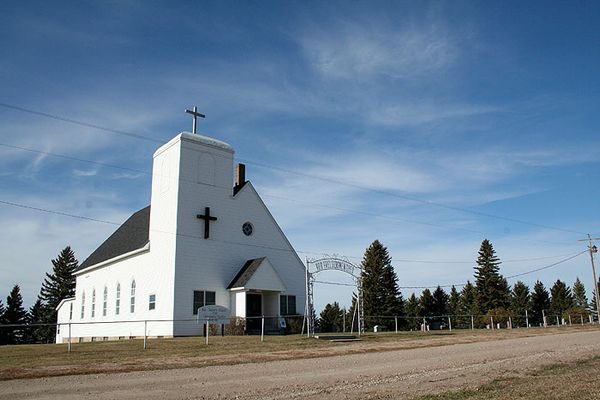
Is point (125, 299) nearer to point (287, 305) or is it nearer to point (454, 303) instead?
point (287, 305)

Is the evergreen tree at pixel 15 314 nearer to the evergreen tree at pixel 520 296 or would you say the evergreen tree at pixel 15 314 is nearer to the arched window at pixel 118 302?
the arched window at pixel 118 302

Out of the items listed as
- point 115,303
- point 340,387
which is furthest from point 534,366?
point 115,303

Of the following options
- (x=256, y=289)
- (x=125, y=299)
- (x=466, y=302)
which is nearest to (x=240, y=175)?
(x=256, y=289)

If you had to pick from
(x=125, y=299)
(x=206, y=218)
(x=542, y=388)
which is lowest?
(x=542, y=388)

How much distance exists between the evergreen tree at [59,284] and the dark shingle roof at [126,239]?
34.6 meters

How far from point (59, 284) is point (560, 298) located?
7702cm

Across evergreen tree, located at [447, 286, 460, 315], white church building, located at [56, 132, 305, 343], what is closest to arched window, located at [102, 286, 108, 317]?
white church building, located at [56, 132, 305, 343]

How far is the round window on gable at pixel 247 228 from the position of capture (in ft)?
120

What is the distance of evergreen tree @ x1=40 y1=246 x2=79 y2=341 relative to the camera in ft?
263

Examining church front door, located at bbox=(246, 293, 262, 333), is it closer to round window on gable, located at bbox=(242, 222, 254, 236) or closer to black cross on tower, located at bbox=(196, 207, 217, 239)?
round window on gable, located at bbox=(242, 222, 254, 236)

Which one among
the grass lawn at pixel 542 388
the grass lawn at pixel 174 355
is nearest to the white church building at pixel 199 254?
the grass lawn at pixel 174 355

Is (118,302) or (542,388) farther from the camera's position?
(118,302)

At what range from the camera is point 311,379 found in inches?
503

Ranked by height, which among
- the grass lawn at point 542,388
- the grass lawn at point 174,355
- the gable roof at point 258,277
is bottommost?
the grass lawn at point 542,388
